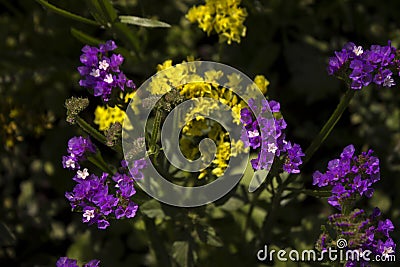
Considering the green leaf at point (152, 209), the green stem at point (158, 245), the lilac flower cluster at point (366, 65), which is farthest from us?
the green stem at point (158, 245)

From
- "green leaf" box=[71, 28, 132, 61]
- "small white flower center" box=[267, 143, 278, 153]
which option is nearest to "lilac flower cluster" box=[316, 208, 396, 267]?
"small white flower center" box=[267, 143, 278, 153]

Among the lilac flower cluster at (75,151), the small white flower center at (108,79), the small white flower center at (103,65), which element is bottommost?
the lilac flower cluster at (75,151)

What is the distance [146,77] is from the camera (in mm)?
3783

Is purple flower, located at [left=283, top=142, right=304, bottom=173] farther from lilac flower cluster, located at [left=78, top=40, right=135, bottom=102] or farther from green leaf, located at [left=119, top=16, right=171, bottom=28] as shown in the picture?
green leaf, located at [left=119, top=16, right=171, bottom=28]

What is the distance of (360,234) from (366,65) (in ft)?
2.49

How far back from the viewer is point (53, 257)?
407cm

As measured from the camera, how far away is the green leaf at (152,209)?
10.5ft

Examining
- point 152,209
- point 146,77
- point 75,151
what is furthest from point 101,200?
point 146,77

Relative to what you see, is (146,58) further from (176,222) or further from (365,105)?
(365,105)

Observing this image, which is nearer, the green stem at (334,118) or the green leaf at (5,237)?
the green stem at (334,118)

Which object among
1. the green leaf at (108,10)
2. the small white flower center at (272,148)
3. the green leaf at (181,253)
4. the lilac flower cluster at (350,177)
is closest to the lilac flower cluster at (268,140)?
the small white flower center at (272,148)

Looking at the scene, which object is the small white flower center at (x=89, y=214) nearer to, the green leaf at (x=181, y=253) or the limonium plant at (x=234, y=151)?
the limonium plant at (x=234, y=151)

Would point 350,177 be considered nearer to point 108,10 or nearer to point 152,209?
point 152,209

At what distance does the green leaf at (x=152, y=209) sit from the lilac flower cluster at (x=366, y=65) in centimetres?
110
